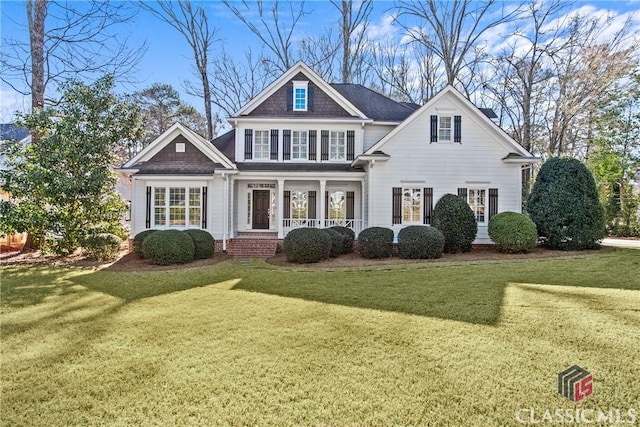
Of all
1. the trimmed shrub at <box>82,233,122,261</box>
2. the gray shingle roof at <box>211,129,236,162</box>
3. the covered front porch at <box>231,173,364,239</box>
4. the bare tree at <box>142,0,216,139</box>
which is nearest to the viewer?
→ the trimmed shrub at <box>82,233,122,261</box>

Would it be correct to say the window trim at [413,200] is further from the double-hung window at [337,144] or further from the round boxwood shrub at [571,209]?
the round boxwood shrub at [571,209]

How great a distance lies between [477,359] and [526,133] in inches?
1054

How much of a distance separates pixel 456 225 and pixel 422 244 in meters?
1.97

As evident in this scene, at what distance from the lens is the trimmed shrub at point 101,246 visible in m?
12.4

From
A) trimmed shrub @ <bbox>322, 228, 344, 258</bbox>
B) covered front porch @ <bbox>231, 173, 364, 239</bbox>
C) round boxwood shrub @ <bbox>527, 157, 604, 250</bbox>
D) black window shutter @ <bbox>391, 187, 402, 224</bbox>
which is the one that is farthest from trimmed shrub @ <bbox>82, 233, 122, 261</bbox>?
round boxwood shrub @ <bbox>527, 157, 604, 250</bbox>

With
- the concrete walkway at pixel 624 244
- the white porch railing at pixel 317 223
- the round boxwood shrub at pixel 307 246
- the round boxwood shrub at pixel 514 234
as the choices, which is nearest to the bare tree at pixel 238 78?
the white porch railing at pixel 317 223

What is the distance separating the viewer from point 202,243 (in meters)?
13.0

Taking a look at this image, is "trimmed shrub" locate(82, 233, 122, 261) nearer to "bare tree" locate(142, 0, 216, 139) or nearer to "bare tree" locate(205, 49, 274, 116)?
"bare tree" locate(142, 0, 216, 139)

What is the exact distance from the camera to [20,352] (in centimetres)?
448

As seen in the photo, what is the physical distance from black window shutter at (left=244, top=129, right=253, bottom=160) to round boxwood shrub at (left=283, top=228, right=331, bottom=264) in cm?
611

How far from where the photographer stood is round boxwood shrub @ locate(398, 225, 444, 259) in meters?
12.1

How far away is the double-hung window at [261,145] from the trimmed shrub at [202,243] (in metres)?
5.05

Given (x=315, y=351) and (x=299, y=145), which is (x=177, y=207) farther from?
(x=315, y=351)

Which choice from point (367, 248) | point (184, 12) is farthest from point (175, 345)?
point (184, 12)
